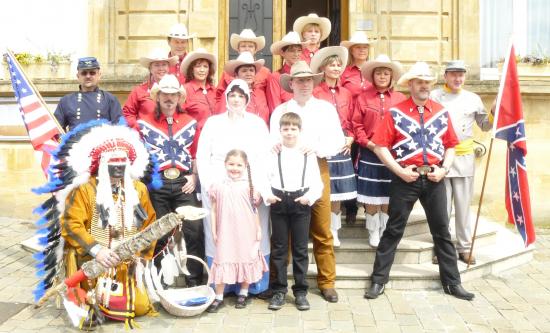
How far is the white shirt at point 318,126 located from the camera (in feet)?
17.3

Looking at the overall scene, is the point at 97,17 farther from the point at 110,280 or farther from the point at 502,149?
the point at 502,149

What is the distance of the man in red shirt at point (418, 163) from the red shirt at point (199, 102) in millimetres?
1675

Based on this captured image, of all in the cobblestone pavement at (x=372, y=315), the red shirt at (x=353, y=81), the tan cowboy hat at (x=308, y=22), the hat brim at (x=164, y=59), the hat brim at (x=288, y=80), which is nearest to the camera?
the cobblestone pavement at (x=372, y=315)

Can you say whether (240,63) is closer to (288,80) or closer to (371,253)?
(288,80)

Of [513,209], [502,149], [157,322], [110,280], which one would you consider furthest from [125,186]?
[502,149]

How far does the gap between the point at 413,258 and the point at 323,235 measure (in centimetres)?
125

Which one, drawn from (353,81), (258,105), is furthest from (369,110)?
(258,105)

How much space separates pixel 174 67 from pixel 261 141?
72.3 inches

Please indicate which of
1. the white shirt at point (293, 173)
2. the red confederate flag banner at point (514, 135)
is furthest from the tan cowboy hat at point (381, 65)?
the white shirt at point (293, 173)

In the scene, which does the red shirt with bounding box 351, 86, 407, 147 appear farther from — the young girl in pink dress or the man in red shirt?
the young girl in pink dress

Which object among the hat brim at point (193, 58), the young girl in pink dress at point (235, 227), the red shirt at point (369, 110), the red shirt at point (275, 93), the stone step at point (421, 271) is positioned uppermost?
the hat brim at point (193, 58)

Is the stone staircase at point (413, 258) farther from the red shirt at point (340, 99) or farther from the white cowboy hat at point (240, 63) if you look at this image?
the white cowboy hat at point (240, 63)

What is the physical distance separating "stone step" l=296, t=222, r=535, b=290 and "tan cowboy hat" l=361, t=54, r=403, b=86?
190 cm

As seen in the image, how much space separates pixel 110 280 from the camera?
15.7 ft
